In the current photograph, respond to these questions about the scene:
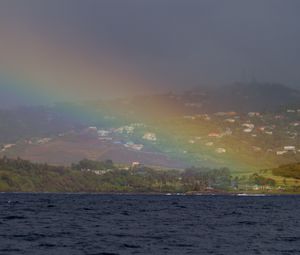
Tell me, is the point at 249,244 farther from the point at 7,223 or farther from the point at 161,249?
the point at 7,223

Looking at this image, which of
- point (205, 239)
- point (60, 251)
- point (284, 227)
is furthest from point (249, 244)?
point (284, 227)

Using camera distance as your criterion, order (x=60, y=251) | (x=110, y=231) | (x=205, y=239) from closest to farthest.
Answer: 1. (x=60, y=251)
2. (x=205, y=239)
3. (x=110, y=231)

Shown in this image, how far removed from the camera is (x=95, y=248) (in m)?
62.6

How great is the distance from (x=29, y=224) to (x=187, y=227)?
1970 centimetres

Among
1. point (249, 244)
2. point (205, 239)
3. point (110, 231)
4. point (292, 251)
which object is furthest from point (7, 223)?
point (292, 251)

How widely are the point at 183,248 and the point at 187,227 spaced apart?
89.0 feet

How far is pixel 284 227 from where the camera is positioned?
94438 mm

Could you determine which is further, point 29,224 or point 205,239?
point 29,224

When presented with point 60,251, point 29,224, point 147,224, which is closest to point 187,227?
point 147,224

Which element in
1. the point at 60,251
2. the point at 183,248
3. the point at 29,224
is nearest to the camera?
the point at 60,251

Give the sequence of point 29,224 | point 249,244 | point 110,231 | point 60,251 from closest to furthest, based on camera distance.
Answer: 1. point 60,251
2. point 249,244
3. point 110,231
4. point 29,224

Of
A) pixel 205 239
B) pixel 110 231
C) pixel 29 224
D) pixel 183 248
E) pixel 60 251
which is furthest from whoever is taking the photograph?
pixel 29 224

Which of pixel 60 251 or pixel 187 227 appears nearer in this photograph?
pixel 60 251

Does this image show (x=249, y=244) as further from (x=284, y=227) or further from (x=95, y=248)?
(x=284, y=227)
